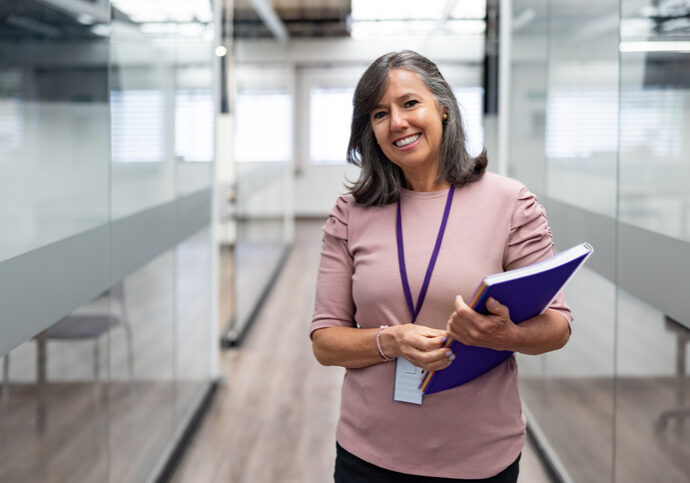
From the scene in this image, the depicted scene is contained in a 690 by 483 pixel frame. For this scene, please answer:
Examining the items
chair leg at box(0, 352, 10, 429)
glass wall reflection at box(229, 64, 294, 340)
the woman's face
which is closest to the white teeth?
the woman's face

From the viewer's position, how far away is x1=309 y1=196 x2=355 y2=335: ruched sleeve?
172 cm

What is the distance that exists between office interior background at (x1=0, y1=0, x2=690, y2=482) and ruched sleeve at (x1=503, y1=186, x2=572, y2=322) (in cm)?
25

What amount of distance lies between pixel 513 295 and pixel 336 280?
0.47m

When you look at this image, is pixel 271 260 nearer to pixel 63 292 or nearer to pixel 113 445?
pixel 113 445

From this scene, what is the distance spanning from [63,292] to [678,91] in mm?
1891

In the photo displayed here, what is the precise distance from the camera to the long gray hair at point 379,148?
1.65 meters

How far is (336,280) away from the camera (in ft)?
5.64

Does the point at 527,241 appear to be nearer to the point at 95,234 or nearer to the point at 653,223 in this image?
the point at 653,223

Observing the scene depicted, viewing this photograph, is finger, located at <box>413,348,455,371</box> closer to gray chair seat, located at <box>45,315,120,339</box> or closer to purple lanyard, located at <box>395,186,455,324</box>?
purple lanyard, located at <box>395,186,455,324</box>

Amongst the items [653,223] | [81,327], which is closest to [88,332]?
[81,327]

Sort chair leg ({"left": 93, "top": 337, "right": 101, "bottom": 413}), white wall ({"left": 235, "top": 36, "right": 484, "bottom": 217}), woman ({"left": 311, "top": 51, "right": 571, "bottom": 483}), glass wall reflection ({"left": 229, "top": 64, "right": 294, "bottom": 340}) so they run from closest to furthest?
woman ({"left": 311, "top": 51, "right": 571, "bottom": 483})
chair leg ({"left": 93, "top": 337, "right": 101, "bottom": 413})
glass wall reflection ({"left": 229, "top": 64, "right": 294, "bottom": 340})
white wall ({"left": 235, "top": 36, "right": 484, "bottom": 217})

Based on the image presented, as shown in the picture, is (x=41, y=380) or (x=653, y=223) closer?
(x=41, y=380)

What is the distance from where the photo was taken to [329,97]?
52.8 ft

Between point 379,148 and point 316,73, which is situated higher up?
point 316,73
